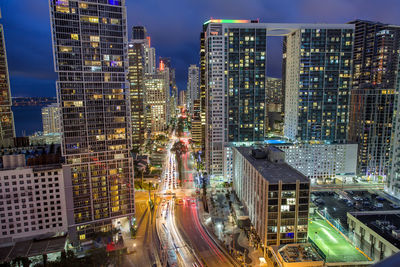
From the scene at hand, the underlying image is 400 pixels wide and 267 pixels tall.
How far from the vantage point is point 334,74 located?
11769cm

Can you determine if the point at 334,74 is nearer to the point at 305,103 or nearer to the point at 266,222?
the point at 305,103

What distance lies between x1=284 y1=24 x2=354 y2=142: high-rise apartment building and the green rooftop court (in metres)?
54.9

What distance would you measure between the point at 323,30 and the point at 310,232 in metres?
88.3

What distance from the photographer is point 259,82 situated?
117m

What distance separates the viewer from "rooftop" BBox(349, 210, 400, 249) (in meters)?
63.7

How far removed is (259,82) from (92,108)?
73.6 meters

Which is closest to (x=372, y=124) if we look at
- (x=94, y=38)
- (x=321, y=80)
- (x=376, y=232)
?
(x=321, y=80)

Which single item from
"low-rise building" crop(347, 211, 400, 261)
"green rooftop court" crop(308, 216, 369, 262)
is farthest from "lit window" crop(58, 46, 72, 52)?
"low-rise building" crop(347, 211, 400, 261)

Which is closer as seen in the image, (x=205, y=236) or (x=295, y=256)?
(x=295, y=256)

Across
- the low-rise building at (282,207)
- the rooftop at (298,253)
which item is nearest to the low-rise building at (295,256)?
the rooftop at (298,253)

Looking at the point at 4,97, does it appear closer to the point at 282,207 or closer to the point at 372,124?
the point at 282,207

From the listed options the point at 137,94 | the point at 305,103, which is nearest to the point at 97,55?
the point at 305,103

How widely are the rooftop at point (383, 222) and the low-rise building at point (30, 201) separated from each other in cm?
8504

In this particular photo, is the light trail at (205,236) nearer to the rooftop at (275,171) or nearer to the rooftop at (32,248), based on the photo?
the rooftop at (275,171)
